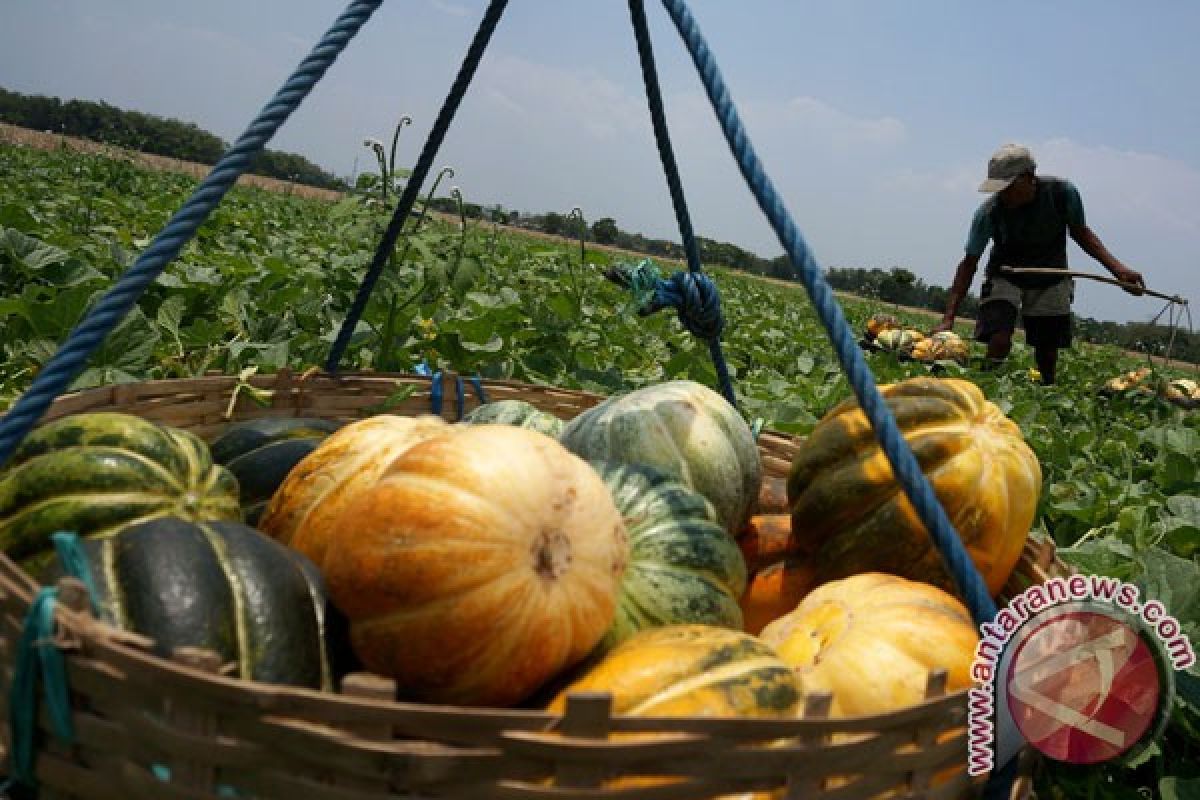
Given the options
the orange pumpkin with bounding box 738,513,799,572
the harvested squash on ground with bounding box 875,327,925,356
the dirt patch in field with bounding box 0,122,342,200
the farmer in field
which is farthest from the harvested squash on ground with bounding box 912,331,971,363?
the dirt patch in field with bounding box 0,122,342,200

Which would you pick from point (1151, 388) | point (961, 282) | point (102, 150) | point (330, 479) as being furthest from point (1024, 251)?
point (102, 150)

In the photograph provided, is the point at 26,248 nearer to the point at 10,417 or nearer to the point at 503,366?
the point at 503,366

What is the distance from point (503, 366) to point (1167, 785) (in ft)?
9.31

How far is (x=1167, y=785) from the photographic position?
5.40 ft

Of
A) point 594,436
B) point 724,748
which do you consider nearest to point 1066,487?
point 594,436

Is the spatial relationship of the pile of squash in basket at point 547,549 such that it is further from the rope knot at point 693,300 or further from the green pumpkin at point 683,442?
the rope knot at point 693,300

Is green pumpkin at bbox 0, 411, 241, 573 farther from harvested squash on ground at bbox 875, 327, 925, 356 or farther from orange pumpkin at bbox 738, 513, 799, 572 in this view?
harvested squash on ground at bbox 875, 327, 925, 356

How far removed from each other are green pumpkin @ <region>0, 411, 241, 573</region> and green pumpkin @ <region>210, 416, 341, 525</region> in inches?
6.7

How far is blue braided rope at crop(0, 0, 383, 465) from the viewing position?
1.32 m

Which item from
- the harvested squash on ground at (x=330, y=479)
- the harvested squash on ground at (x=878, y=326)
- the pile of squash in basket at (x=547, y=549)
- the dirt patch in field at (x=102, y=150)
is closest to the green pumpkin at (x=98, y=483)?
the pile of squash in basket at (x=547, y=549)

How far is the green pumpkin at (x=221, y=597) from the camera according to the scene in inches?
50.8

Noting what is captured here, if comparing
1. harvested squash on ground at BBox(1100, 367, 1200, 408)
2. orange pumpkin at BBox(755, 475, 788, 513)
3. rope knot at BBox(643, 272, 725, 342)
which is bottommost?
orange pumpkin at BBox(755, 475, 788, 513)

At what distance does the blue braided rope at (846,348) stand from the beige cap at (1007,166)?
654cm

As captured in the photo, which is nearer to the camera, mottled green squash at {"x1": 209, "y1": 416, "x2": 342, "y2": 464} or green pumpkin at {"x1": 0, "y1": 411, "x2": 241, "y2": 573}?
green pumpkin at {"x1": 0, "y1": 411, "x2": 241, "y2": 573}
